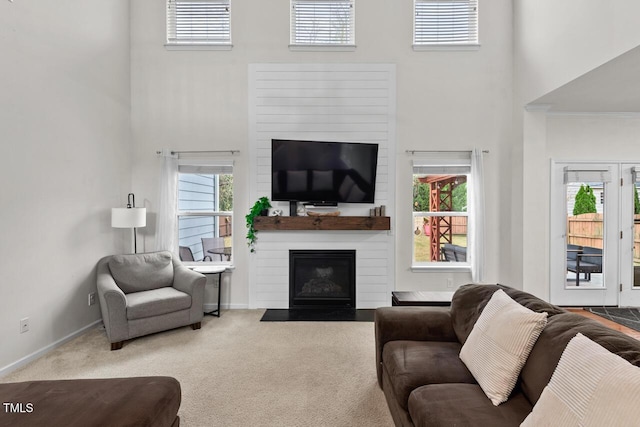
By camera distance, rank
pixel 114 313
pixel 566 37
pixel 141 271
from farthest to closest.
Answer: pixel 141 271
pixel 566 37
pixel 114 313

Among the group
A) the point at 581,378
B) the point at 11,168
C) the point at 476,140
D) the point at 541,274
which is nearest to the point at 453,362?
the point at 581,378

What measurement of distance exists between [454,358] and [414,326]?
0.37 meters

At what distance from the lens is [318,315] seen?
159 inches

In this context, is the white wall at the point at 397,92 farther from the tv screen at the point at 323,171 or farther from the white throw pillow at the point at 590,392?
the white throw pillow at the point at 590,392

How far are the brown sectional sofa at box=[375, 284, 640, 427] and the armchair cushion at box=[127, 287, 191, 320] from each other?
2220mm

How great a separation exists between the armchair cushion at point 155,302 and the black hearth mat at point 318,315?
39.1 inches

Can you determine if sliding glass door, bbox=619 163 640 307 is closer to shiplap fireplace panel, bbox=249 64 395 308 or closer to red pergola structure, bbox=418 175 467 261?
red pergola structure, bbox=418 175 467 261

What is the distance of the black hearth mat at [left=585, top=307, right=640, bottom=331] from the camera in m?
3.75

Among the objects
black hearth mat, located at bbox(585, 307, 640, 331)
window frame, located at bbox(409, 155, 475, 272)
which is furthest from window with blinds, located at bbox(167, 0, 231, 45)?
black hearth mat, located at bbox(585, 307, 640, 331)

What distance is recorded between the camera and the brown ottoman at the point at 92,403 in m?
1.34

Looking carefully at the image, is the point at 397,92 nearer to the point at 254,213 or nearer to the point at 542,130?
the point at 542,130

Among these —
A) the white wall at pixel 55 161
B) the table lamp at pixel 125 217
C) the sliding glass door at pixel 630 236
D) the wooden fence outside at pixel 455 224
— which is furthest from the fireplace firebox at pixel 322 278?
the sliding glass door at pixel 630 236

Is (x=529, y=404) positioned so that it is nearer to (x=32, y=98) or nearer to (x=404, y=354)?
(x=404, y=354)

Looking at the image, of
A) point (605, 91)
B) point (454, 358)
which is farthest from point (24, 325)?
point (605, 91)
